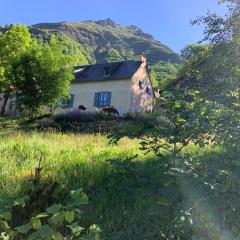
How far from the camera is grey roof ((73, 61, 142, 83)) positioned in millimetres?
42031

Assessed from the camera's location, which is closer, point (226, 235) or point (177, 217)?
point (226, 235)

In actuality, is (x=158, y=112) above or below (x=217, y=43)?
below

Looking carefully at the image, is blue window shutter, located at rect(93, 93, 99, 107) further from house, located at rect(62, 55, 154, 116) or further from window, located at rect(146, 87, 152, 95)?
window, located at rect(146, 87, 152, 95)

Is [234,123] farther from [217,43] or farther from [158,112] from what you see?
[217,43]

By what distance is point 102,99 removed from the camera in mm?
42594

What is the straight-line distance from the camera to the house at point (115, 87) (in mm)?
41375

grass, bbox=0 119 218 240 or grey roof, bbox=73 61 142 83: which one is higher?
grey roof, bbox=73 61 142 83

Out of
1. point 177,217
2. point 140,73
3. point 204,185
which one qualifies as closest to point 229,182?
point 204,185

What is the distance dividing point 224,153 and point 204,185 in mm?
467

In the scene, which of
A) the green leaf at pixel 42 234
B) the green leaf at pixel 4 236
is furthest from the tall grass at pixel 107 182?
the green leaf at pixel 42 234

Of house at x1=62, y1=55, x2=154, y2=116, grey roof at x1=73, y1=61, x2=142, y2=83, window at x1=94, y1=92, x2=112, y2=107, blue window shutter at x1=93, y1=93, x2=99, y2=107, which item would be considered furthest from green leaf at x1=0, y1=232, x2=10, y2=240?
blue window shutter at x1=93, y1=93, x2=99, y2=107

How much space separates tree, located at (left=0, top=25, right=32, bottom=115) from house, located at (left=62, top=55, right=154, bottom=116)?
230 inches

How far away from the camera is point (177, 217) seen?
4145 millimetres

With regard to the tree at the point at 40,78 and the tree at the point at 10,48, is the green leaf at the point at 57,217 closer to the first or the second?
the tree at the point at 40,78
